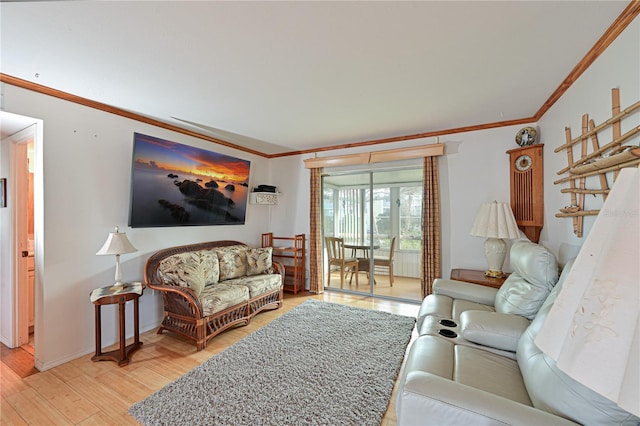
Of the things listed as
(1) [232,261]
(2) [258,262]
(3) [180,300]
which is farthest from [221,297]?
(2) [258,262]

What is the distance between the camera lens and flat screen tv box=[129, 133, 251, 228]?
2.86 metres

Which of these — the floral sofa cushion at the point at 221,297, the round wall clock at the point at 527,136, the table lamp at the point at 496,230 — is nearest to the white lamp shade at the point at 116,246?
the floral sofa cushion at the point at 221,297

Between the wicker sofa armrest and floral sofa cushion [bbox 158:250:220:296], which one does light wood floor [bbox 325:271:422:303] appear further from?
the wicker sofa armrest

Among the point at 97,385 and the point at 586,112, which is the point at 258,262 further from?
the point at 586,112

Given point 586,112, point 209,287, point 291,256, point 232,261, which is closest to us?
point 586,112

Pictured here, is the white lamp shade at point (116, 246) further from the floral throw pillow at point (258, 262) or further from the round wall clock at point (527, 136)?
the round wall clock at point (527, 136)

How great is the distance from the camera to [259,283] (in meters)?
3.35

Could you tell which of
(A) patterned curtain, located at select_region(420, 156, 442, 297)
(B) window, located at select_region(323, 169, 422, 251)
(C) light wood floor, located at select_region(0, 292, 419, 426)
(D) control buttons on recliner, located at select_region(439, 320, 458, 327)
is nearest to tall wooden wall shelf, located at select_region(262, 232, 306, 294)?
(B) window, located at select_region(323, 169, 422, 251)

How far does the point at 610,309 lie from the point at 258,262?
141 inches

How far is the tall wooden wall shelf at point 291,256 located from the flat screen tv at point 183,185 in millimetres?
831

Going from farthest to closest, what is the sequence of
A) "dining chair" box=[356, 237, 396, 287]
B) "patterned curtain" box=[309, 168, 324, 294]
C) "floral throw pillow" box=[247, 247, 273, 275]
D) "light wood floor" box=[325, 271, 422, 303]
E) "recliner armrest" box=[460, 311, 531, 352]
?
"patterned curtain" box=[309, 168, 324, 294]
"dining chair" box=[356, 237, 396, 287]
"light wood floor" box=[325, 271, 422, 303]
"floral throw pillow" box=[247, 247, 273, 275]
"recliner armrest" box=[460, 311, 531, 352]

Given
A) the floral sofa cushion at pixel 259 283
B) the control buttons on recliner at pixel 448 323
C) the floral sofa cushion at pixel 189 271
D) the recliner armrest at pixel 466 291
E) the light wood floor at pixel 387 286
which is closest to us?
the control buttons on recliner at pixel 448 323

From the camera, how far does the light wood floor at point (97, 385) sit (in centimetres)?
172

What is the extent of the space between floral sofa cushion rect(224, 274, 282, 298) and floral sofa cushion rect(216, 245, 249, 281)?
10 cm
